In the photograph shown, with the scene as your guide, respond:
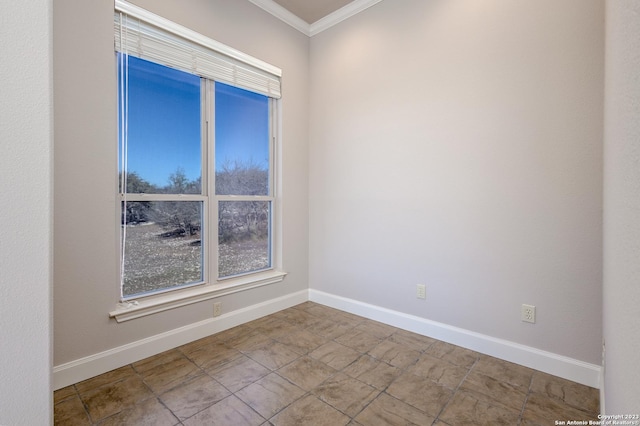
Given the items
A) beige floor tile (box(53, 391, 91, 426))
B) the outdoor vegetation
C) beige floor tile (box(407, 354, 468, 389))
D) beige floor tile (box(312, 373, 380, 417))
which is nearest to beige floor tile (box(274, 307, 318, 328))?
the outdoor vegetation

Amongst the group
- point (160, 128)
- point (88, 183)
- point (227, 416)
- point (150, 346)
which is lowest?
point (227, 416)

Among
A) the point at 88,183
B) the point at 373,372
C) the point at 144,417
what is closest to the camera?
the point at 144,417

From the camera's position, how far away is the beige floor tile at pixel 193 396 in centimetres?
172

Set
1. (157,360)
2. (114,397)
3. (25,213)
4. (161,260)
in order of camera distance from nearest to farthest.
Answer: (25,213)
(114,397)
(157,360)
(161,260)

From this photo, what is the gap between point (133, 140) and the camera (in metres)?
2.24

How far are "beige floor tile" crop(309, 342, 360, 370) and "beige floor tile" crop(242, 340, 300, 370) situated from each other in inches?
7.1

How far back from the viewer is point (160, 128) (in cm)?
240

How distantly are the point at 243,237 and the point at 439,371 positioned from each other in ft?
6.80

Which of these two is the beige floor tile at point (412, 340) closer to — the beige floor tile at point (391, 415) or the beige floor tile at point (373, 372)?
the beige floor tile at point (373, 372)

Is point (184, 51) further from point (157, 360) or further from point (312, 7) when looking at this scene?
point (157, 360)

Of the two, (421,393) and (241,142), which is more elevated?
(241,142)

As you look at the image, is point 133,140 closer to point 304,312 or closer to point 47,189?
point 47,189

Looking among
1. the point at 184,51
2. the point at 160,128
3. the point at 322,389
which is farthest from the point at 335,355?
the point at 184,51

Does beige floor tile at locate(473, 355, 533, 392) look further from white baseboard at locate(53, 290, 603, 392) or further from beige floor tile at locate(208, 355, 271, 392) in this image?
beige floor tile at locate(208, 355, 271, 392)
